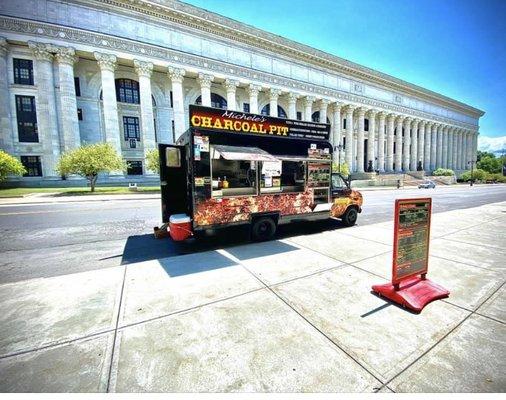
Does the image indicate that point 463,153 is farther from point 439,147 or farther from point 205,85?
point 205,85

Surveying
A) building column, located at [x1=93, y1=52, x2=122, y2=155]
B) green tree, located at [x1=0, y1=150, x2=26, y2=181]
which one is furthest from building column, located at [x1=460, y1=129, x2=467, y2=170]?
green tree, located at [x1=0, y1=150, x2=26, y2=181]

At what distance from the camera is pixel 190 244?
23.0 feet

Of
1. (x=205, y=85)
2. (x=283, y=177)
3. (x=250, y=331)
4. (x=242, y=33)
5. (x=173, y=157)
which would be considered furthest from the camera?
(x=242, y=33)

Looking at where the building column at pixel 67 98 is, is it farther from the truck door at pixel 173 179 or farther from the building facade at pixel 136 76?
the truck door at pixel 173 179

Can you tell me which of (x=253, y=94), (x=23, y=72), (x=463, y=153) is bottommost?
(x=463, y=153)

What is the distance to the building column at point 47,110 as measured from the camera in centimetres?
2819

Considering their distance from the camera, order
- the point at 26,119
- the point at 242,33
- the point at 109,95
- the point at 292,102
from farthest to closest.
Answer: the point at 292,102, the point at 242,33, the point at 109,95, the point at 26,119

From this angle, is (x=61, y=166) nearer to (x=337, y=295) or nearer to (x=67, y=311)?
(x=67, y=311)

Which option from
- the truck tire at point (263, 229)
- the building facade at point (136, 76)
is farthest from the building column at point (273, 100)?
the truck tire at point (263, 229)

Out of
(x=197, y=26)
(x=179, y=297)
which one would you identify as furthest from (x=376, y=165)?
(x=179, y=297)

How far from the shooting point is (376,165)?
58156mm

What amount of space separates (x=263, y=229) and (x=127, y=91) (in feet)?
127

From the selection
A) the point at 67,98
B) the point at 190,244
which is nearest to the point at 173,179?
the point at 190,244

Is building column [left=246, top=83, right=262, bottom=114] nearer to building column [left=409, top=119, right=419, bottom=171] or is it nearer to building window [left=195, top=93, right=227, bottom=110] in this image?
building window [left=195, top=93, right=227, bottom=110]
